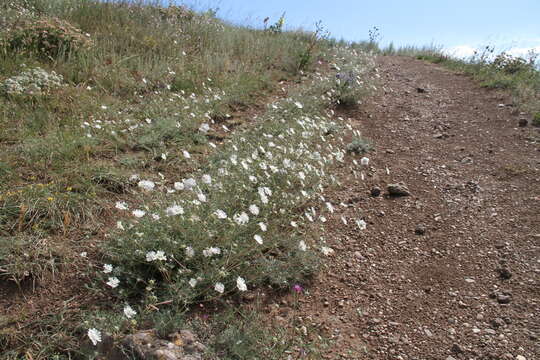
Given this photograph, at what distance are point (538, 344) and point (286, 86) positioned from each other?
5617 mm

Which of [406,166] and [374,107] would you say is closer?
[406,166]

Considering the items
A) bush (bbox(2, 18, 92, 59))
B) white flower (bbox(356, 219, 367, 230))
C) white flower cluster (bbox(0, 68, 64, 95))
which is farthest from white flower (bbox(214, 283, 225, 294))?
bush (bbox(2, 18, 92, 59))

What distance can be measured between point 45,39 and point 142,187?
365 centimetres

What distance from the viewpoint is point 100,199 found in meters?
2.93

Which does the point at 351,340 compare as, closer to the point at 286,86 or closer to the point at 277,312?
the point at 277,312

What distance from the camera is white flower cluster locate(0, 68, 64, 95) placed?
4.00 meters

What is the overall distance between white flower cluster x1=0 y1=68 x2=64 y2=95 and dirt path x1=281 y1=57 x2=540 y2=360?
355cm

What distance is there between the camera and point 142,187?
10.2ft

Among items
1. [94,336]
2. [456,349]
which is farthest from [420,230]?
[94,336]

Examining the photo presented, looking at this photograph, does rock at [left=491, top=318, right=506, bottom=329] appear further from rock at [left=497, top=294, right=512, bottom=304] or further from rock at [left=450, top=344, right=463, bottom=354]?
rock at [left=450, top=344, right=463, bottom=354]

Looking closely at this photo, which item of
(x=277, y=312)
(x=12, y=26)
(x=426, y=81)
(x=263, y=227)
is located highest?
(x=426, y=81)

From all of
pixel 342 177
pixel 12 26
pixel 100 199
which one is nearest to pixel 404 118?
pixel 342 177

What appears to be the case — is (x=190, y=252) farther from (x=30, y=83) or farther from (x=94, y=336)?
(x=30, y=83)

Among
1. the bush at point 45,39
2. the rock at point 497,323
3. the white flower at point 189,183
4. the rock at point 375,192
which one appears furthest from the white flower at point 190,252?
the bush at point 45,39
